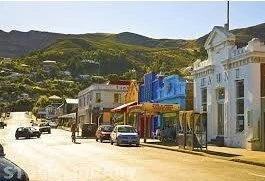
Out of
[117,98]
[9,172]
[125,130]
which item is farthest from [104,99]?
[9,172]

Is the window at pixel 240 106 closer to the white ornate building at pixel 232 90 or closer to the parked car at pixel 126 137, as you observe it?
the white ornate building at pixel 232 90

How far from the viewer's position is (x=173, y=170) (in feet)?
62.8

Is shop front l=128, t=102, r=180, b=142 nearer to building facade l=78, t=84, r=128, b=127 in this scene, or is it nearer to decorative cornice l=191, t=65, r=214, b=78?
decorative cornice l=191, t=65, r=214, b=78

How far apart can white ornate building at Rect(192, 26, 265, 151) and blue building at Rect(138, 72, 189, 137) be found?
3.44 meters

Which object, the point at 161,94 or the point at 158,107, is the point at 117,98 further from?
the point at 158,107

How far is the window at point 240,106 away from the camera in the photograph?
112 feet

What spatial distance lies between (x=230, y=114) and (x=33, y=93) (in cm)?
16081

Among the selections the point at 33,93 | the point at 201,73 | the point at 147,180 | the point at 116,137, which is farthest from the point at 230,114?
the point at 33,93

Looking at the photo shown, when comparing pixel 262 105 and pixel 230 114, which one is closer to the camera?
pixel 262 105

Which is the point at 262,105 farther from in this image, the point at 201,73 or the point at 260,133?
the point at 201,73

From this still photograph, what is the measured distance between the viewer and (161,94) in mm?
50750

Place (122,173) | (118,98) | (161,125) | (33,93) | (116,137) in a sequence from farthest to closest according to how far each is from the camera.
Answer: (33,93)
(118,98)
(161,125)
(116,137)
(122,173)

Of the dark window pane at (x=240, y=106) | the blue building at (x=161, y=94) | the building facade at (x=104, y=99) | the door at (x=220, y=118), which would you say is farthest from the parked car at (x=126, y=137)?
the building facade at (x=104, y=99)

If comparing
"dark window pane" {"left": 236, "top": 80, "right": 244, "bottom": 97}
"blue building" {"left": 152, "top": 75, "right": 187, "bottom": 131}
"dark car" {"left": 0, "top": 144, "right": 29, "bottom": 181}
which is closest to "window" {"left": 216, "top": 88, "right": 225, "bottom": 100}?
"dark window pane" {"left": 236, "top": 80, "right": 244, "bottom": 97}
